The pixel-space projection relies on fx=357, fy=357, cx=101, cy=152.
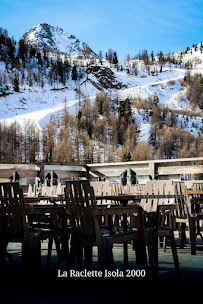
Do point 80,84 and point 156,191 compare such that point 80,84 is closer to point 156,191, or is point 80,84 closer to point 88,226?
point 156,191

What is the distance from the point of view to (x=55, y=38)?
602 ft

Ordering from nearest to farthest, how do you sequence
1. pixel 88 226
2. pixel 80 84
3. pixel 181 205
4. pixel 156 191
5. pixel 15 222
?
pixel 88 226 → pixel 15 222 → pixel 156 191 → pixel 181 205 → pixel 80 84

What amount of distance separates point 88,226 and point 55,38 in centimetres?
19167

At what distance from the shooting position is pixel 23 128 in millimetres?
52062

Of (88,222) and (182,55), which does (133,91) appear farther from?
(88,222)

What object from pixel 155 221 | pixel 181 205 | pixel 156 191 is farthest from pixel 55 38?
pixel 155 221

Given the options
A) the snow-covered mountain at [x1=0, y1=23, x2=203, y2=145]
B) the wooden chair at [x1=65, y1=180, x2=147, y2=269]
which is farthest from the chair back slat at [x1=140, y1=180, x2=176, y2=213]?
the snow-covered mountain at [x1=0, y1=23, x2=203, y2=145]

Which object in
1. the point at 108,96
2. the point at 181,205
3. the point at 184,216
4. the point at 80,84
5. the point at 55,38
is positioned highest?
the point at 55,38

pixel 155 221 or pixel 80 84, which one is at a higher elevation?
pixel 80 84

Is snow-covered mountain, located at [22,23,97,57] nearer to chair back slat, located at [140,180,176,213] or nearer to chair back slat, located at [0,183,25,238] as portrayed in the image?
chair back slat, located at [140,180,176,213]

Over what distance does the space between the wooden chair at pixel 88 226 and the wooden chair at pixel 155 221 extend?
0.19 metres

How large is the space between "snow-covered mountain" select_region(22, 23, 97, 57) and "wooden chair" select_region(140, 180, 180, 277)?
16911 centimetres

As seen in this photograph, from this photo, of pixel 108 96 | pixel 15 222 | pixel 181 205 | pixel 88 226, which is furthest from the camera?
pixel 108 96

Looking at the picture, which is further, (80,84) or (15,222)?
(80,84)
